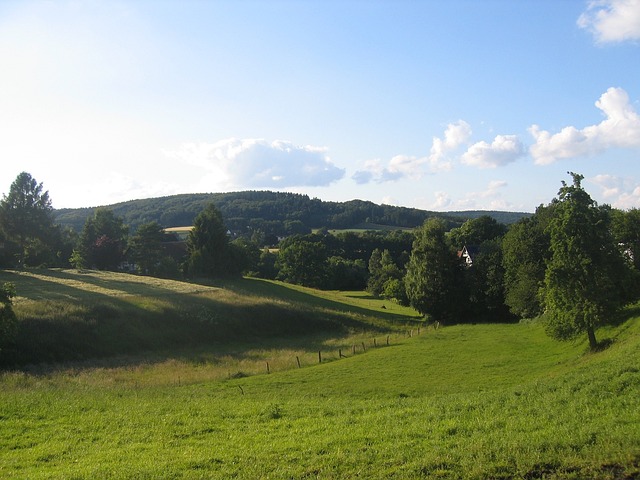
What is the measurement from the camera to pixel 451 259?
5988 cm

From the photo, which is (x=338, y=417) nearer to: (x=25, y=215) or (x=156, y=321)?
(x=156, y=321)

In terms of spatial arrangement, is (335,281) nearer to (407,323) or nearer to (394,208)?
(407,323)

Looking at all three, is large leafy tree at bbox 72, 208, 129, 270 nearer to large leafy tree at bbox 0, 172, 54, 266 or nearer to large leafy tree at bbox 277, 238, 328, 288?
large leafy tree at bbox 0, 172, 54, 266

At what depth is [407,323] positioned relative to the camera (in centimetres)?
5709

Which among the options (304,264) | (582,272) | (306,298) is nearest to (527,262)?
(582,272)

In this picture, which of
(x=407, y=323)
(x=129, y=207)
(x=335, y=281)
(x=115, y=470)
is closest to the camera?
(x=115, y=470)

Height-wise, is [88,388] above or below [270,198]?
below

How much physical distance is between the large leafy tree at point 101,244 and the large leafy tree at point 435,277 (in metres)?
49.5

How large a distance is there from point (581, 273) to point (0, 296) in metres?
34.1

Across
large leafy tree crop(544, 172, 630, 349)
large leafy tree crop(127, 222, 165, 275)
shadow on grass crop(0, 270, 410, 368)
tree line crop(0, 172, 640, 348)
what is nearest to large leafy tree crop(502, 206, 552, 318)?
tree line crop(0, 172, 640, 348)

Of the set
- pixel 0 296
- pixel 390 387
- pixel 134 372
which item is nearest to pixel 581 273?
pixel 390 387

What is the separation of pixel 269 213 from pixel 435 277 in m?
124

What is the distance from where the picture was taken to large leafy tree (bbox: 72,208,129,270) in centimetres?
7969

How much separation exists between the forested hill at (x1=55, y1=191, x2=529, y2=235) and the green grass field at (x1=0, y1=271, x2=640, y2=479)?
131192mm
